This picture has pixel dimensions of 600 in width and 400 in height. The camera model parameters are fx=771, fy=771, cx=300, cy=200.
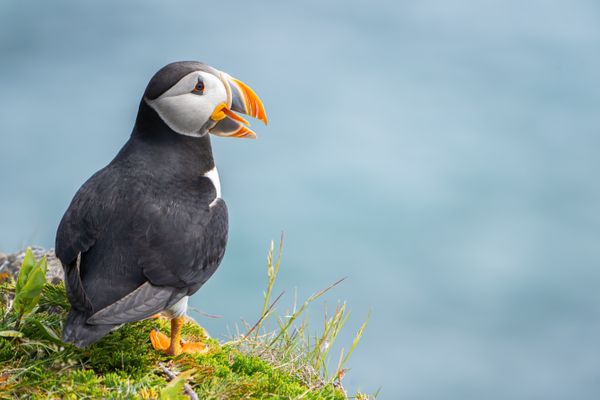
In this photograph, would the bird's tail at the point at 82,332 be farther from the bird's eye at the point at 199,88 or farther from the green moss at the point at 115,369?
the bird's eye at the point at 199,88

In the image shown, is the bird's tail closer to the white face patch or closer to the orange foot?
the orange foot

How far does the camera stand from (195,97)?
204 inches

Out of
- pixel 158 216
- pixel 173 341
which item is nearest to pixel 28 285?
pixel 158 216

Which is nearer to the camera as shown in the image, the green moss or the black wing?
the green moss

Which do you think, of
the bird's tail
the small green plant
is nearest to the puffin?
the bird's tail

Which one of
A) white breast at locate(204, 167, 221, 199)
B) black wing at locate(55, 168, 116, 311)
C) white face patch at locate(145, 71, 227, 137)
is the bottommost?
black wing at locate(55, 168, 116, 311)

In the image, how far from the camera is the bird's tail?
14.0 feet

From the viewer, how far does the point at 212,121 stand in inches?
211

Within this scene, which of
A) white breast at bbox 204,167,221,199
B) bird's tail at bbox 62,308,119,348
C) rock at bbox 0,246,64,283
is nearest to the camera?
bird's tail at bbox 62,308,119,348

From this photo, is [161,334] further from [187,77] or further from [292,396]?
[187,77]

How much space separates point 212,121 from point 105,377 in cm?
193

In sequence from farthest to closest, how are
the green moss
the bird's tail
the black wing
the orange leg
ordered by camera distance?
the orange leg
the black wing
the bird's tail
the green moss

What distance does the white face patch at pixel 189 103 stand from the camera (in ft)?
16.9

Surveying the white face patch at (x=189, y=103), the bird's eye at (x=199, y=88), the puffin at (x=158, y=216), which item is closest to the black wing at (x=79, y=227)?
the puffin at (x=158, y=216)
